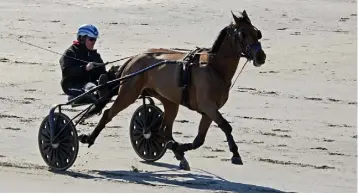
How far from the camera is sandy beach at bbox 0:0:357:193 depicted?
1278cm

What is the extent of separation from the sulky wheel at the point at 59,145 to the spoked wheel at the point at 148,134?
104 cm

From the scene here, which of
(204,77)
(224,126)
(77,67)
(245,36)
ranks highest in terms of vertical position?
(245,36)

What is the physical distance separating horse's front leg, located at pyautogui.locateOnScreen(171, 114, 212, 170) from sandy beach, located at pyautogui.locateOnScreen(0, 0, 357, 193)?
217mm

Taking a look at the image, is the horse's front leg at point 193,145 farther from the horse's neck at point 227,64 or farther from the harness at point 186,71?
Result: the horse's neck at point 227,64

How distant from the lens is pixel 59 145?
43.7ft

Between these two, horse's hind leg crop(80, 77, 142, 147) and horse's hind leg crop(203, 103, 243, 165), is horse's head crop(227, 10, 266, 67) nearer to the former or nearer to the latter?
horse's hind leg crop(203, 103, 243, 165)

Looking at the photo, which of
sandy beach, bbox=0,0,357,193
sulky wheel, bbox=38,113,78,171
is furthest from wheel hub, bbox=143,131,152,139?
sulky wheel, bbox=38,113,78,171

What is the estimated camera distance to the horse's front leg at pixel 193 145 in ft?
41.5

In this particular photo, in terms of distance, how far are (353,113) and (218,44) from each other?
5.17 metres

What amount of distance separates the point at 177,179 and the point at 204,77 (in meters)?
1.22

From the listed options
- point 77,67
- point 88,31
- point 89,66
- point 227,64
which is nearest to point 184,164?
point 227,64

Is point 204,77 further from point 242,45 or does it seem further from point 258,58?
point 258,58

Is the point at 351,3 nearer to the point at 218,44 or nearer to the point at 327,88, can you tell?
the point at 327,88

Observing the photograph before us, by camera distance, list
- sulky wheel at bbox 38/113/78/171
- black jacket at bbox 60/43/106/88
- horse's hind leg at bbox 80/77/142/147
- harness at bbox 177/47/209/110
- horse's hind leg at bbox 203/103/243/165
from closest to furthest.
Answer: horse's hind leg at bbox 203/103/243/165 → harness at bbox 177/47/209/110 → sulky wheel at bbox 38/113/78/171 → horse's hind leg at bbox 80/77/142/147 → black jacket at bbox 60/43/106/88
